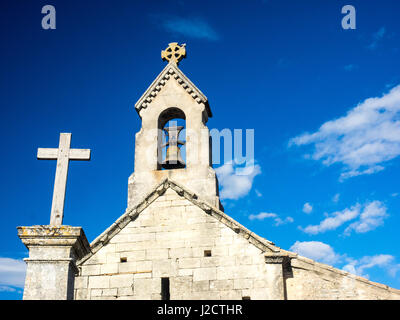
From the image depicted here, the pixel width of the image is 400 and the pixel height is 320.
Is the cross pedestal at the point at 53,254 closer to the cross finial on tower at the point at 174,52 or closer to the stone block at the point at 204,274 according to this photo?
the stone block at the point at 204,274

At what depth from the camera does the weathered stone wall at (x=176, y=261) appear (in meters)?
12.6

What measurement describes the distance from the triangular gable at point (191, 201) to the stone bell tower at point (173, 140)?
1419 millimetres

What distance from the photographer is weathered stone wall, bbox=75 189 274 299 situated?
41.3ft

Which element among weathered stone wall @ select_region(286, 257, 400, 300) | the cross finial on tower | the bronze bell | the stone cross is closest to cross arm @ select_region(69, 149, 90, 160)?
the stone cross

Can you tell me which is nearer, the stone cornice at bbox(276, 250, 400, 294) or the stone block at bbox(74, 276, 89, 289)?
the stone cornice at bbox(276, 250, 400, 294)

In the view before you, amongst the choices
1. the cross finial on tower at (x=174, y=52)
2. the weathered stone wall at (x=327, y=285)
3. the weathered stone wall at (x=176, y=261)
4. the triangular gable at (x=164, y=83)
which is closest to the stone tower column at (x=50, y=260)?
the weathered stone wall at (x=176, y=261)

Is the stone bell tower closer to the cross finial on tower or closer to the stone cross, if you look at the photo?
the cross finial on tower

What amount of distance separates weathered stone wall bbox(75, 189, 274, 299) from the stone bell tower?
1.97 meters
